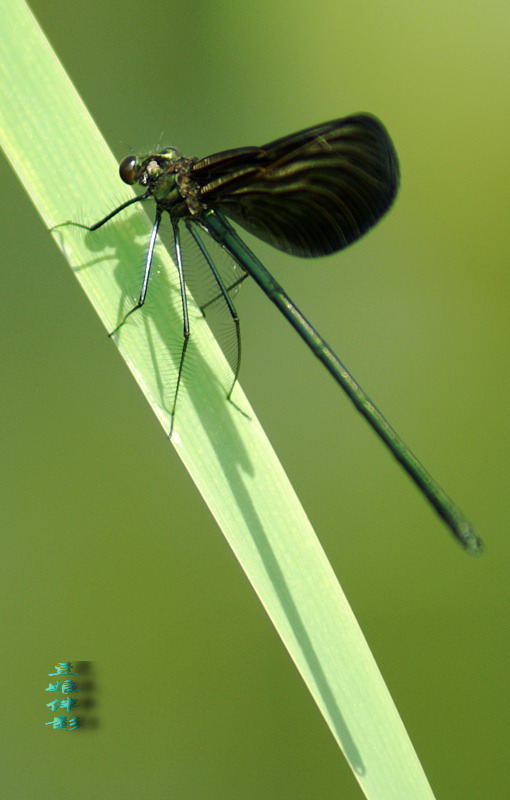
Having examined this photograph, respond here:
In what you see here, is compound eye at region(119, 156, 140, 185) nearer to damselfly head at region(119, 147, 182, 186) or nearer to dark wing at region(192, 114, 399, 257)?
damselfly head at region(119, 147, 182, 186)

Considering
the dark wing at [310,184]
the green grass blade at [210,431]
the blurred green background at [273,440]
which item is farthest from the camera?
the blurred green background at [273,440]

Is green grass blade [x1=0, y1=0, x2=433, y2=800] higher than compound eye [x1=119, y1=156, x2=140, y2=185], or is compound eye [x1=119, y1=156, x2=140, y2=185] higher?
compound eye [x1=119, y1=156, x2=140, y2=185]

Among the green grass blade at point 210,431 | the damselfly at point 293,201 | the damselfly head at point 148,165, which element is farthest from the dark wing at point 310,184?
the green grass blade at point 210,431

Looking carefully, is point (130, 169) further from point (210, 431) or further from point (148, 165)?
point (210, 431)

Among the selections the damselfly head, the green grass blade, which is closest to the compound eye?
the damselfly head

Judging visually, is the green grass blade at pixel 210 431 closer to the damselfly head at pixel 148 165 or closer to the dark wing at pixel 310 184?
the damselfly head at pixel 148 165

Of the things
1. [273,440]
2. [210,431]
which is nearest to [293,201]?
[210,431]
